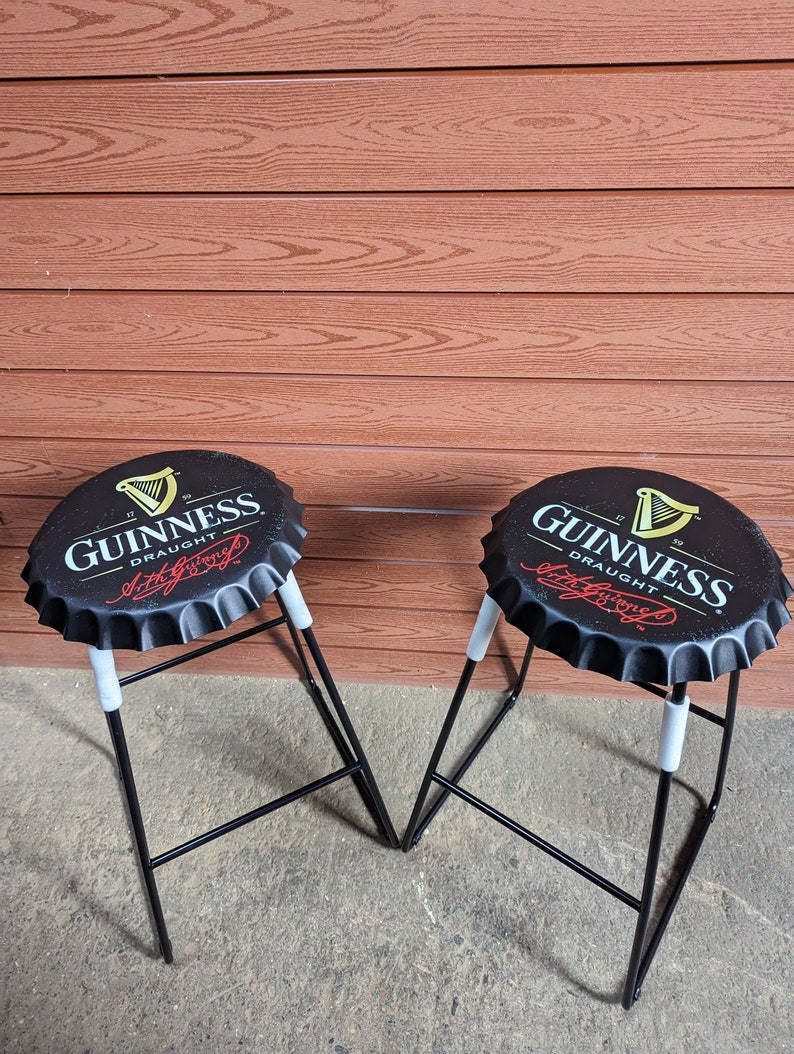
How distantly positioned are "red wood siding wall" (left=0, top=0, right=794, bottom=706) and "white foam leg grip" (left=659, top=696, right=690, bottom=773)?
24.3 inches

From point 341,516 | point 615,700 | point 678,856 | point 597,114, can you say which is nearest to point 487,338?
point 597,114

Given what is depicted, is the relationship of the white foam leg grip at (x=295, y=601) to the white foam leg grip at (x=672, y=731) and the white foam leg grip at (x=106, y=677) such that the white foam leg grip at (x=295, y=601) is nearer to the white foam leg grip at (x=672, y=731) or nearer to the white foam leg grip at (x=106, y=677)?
the white foam leg grip at (x=106, y=677)

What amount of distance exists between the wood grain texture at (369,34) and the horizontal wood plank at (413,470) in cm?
72

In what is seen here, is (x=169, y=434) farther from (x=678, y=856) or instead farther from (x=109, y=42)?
(x=678, y=856)

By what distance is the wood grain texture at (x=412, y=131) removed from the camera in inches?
44.5

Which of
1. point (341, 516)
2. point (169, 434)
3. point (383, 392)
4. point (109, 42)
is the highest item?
point (109, 42)

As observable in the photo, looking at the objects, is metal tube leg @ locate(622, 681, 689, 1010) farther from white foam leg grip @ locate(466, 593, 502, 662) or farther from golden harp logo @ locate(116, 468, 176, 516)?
golden harp logo @ locate(116, 468, 176, 516)

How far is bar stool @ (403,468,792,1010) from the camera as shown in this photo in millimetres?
975

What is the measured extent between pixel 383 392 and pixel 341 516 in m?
0.34

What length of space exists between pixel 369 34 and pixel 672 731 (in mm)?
1189

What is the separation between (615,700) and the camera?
1.93 m

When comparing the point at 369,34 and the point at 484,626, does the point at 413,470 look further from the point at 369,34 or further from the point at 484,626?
the point at 369,34

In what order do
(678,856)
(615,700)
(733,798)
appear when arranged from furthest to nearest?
(615,700) < (733,798) < (678,856)
